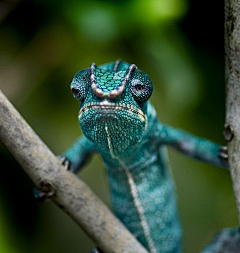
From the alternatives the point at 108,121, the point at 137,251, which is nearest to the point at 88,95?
the point at 108,121

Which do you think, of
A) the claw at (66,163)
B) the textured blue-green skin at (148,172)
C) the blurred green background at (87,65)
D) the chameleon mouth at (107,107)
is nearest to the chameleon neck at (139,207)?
the textured blue-green skin at (148,172)

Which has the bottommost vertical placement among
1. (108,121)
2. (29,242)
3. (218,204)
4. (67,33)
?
(218,204)

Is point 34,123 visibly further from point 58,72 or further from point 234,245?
point 234,245

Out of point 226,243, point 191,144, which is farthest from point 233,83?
point 226,243

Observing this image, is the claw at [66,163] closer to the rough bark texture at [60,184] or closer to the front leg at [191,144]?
the rough bark texture at [60,184]

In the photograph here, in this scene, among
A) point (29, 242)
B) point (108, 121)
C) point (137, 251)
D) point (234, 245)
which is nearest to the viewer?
point (108, 121)

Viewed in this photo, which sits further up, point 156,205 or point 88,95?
point 88,95
